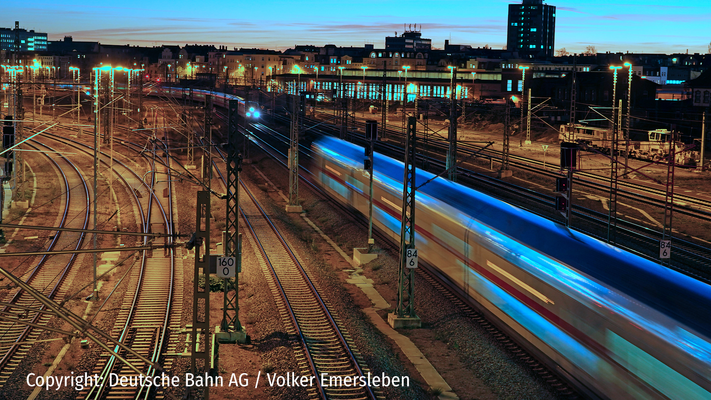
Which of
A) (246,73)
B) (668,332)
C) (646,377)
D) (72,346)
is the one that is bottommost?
(72,346)

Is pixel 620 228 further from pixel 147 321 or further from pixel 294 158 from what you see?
pixel 147 321

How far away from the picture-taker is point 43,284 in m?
21.3

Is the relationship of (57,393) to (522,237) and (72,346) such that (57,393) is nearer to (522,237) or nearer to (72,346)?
(72,346)

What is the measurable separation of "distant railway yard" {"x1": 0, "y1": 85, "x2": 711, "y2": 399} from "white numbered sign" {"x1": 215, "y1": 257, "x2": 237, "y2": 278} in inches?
3.5

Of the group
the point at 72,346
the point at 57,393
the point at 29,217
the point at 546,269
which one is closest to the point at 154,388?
the point at 57,393

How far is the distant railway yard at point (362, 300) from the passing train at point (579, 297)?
0.04 m

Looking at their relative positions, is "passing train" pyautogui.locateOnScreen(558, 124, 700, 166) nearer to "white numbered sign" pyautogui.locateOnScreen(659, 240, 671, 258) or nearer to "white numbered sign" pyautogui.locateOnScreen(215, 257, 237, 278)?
"white numbered sign" pyautogui.locateOnScreen(659, 240, 671, 258)

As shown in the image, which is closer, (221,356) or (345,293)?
(221,356)

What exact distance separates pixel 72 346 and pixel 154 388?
3703 millimetres

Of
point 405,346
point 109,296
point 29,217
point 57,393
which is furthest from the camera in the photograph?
point 29,217

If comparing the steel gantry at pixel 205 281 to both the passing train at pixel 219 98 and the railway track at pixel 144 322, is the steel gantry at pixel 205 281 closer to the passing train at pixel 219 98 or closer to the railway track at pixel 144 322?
the railway track at pixel 144 322

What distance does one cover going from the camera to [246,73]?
140500 mm

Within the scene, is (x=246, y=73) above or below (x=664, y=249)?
above

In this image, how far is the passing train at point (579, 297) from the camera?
34.1 feet
